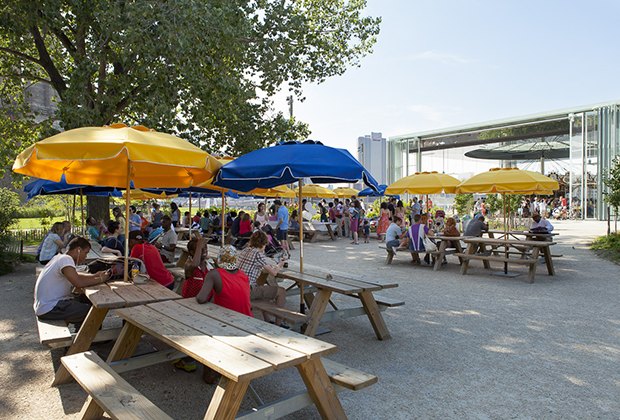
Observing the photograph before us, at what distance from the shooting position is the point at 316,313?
5043 mm

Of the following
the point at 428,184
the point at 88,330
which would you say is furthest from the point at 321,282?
the point at 428,184

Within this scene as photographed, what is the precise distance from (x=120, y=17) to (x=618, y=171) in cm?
1439

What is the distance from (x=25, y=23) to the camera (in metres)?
10.7

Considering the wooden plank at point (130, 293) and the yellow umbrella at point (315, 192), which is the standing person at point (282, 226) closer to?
the yellow umbrella at point (315, 192)

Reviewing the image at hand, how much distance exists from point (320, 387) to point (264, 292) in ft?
8.13

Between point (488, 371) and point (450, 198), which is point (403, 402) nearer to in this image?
point (488, 371)

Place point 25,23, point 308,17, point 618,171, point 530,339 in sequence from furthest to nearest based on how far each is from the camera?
point 308,17, point 618,171, point 25,23, point 530,339

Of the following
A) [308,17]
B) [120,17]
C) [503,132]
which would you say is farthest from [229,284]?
[503,132]

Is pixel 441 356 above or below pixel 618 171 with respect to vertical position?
below

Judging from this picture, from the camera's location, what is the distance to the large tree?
10070 millimetres

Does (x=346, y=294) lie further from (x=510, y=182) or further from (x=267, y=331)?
(x=510, y=182)

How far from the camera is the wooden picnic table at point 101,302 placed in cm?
399

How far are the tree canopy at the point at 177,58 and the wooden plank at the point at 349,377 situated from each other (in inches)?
343

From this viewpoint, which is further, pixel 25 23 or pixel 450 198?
pixel 450 198
